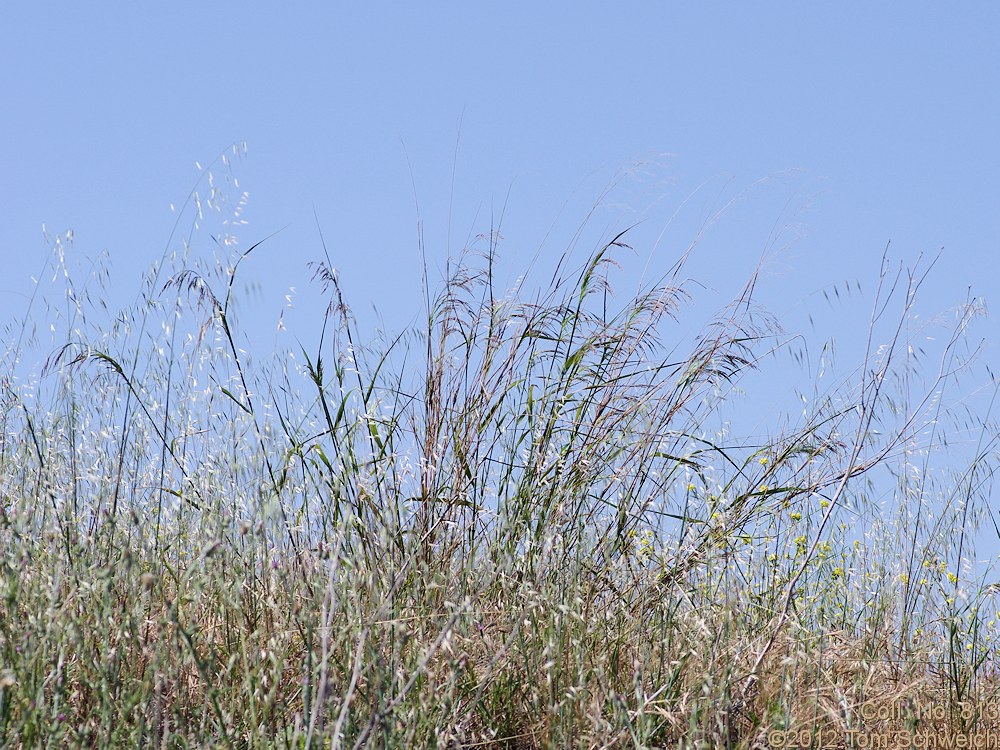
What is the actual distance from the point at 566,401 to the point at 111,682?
1.42m

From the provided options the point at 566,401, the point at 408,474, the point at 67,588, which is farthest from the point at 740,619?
the point at 67,588

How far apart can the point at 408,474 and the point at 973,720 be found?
160cm

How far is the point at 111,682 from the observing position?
1.96 meters

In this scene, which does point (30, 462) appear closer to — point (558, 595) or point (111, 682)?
point (111, 682)

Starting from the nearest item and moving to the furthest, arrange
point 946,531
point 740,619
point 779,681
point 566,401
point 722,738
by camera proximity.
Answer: point 722,738
point 779,681
point 740,619
point 566,401
point 946,531

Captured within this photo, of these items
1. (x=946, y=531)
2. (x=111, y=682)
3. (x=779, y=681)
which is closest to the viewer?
(x=111, y=682)

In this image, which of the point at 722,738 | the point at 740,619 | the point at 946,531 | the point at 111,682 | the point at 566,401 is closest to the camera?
the point at 111,682

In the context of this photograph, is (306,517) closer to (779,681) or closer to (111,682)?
(111,682)

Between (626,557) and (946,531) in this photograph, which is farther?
(946,531)

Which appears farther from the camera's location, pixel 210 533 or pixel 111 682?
pixel 210 533

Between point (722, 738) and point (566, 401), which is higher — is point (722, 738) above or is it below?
below

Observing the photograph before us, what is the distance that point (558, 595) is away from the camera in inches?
94.8

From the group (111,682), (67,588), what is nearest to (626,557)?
(111,682)

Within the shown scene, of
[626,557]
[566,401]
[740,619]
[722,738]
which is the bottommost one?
[722,738]
